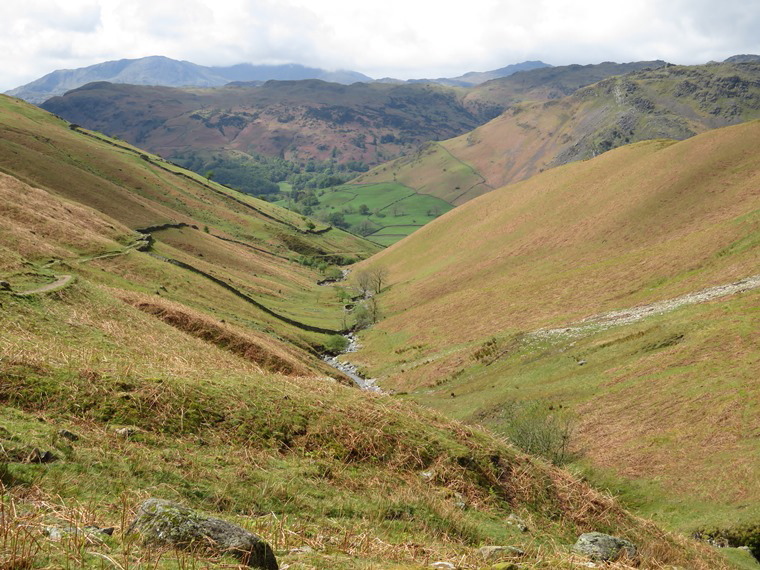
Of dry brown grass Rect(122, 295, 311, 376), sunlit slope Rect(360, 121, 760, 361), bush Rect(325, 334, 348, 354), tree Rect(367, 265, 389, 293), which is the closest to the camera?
dry brown grass Rect(122, 295, 311, 376)

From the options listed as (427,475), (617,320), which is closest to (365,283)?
(617,320)

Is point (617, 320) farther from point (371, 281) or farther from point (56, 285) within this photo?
point (371, 281)

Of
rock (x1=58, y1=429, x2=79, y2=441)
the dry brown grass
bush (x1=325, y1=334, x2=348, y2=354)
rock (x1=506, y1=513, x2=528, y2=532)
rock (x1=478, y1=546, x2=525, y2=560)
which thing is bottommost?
bush (x1=325, y1=334, x2=348, y2=354)

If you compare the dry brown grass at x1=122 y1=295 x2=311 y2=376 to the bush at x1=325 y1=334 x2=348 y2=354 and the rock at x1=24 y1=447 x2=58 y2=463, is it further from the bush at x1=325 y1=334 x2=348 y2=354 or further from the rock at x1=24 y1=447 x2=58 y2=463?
the bush at x1=325 y1=334 x2=348 y2=354

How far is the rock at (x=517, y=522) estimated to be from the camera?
1573 centimetres

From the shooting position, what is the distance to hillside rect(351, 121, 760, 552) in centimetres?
3428

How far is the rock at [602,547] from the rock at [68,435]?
534 inches

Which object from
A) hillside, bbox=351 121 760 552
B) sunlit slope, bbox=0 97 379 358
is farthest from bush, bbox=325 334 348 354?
hillside, bbox=351 121 760 552

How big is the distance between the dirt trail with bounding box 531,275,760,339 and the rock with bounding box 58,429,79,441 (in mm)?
57705

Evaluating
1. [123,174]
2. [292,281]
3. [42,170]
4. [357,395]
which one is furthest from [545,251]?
[123,174]

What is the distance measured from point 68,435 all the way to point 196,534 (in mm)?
7047

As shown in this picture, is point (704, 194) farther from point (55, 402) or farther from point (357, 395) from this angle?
point (55, 402)

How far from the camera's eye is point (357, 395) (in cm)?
2114

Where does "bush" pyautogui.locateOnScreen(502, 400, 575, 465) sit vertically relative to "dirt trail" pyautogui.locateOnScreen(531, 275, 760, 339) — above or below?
below
